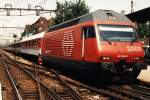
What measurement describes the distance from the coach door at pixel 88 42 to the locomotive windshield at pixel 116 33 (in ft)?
1.33

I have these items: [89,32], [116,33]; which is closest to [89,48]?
[89,32]

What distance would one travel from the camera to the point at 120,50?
13586mm

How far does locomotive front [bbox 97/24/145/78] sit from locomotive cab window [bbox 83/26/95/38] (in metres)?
0.27

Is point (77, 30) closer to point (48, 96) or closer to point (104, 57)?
point (104, 57)

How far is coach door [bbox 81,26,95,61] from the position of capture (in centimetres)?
1386

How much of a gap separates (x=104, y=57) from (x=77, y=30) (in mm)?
2848

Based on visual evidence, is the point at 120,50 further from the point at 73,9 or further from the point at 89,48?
the point at 73,9

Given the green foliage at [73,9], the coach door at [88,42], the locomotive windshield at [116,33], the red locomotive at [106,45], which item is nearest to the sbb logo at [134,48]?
the red locomotive at [106,45]

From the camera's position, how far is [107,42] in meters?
13.6

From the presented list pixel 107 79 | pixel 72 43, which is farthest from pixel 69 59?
pixel 107 79

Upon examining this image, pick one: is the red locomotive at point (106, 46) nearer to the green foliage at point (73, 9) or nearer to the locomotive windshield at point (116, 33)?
the locomotive windshield at point (116, 33)

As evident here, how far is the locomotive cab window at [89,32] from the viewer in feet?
45.9

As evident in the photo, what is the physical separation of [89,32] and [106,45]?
1.18 m

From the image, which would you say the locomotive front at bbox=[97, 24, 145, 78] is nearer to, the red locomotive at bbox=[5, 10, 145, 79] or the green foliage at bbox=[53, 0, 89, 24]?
the red locomotive at bbox=[5, 10, 145, 79]
